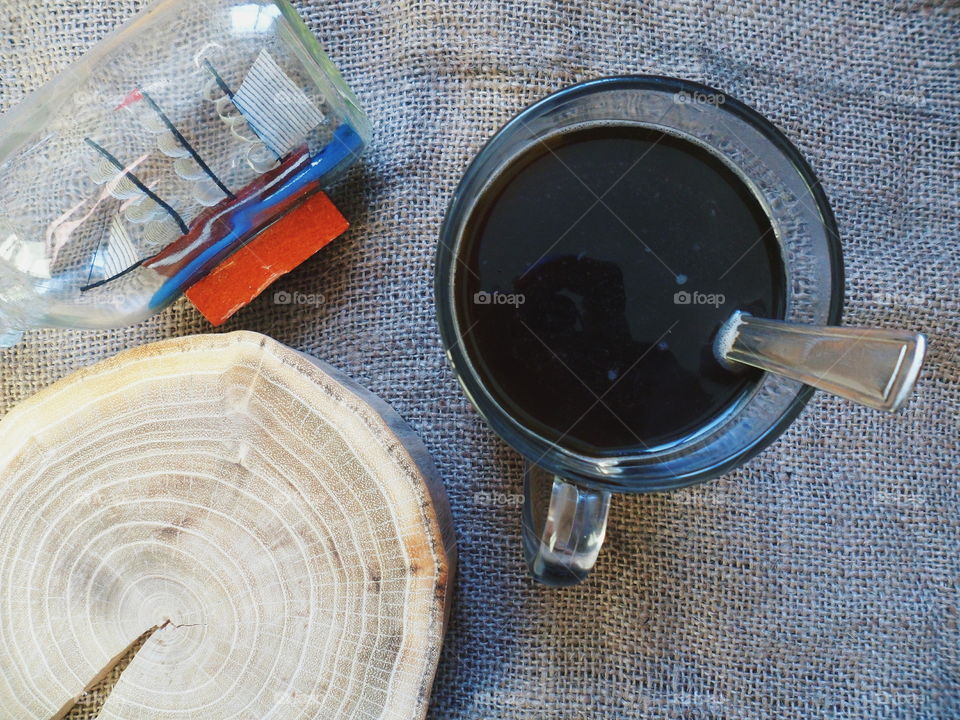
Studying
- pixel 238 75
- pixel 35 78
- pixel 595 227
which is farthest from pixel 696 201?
pixel 35 78

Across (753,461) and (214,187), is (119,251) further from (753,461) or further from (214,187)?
(753,461)

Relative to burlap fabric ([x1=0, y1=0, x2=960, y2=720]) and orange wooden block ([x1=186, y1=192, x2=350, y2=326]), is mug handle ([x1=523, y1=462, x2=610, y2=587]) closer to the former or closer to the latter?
burlap fabric ([x1=0, y1=0, x2=960, y2=720])

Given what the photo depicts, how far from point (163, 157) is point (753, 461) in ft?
1.50

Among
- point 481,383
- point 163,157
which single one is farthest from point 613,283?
point 163,157

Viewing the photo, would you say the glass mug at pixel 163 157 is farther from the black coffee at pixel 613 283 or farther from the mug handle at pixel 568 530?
the mug handle at pixel 568 530

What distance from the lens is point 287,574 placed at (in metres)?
0.48

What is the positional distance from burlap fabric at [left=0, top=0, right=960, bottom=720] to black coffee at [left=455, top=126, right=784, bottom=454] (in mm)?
118

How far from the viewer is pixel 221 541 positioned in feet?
1.60

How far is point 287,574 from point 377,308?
200 millimetres

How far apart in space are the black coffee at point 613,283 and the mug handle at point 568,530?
0.03m

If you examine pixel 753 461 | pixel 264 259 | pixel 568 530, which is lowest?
pixel 753 461

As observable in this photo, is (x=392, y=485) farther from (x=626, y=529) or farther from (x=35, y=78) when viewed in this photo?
(x=35, y=78)

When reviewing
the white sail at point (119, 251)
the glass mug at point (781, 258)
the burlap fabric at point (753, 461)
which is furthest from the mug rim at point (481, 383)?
the white sail at point (119, 251)

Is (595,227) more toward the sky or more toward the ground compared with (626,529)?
more toward the sky
